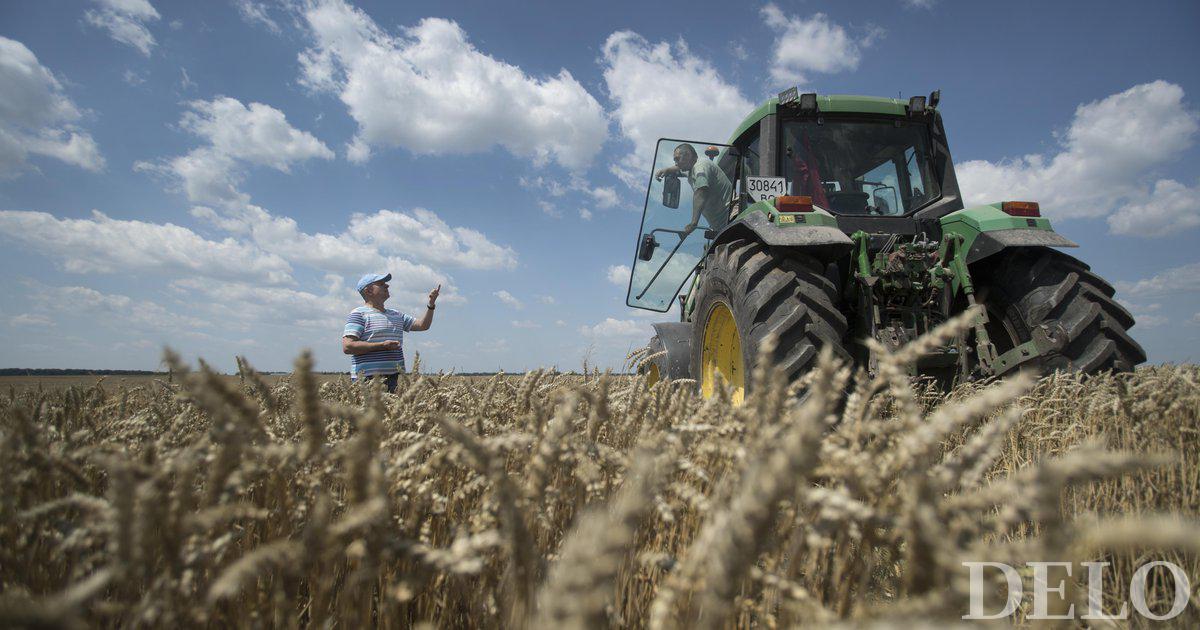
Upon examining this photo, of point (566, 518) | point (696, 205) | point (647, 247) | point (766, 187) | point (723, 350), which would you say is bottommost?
point (566, 518)

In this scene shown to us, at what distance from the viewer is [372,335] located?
4926 mm

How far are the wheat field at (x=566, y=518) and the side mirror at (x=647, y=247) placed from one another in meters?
4.00

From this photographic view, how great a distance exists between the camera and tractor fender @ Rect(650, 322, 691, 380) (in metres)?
4.80

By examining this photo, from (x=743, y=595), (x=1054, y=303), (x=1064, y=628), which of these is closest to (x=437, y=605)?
(x=743, y=595)

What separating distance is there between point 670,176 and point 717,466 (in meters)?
4.33

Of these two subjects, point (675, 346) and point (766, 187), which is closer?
point (766, 187)

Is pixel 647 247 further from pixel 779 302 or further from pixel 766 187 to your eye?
pixel 779 302

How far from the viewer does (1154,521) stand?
42 centimetres

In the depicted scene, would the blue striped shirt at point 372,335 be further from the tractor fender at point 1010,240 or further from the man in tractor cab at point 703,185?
the tractor fender at point 1010,240

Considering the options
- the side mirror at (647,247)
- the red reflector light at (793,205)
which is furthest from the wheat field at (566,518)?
the side mirror at (647,247)

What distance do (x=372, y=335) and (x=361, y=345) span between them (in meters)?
0.27

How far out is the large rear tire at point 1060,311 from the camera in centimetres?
305

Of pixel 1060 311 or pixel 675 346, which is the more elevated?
pixel 1060 311

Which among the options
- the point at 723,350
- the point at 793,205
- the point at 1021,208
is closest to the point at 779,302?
the point at 793,205
